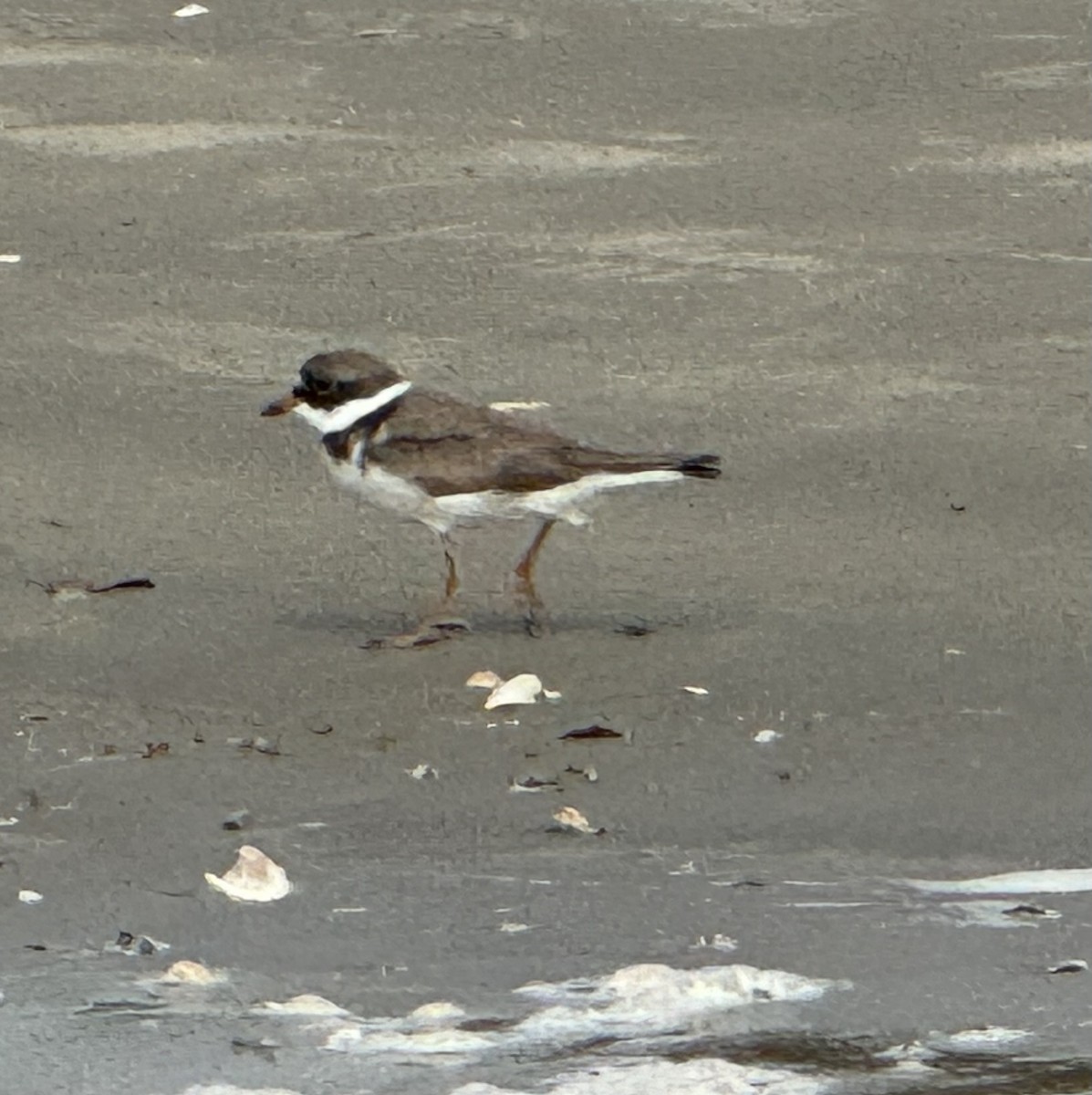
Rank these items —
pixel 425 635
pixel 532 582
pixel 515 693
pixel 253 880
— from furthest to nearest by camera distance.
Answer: pixel 532 582, pixel 425 635, pixel 515 693, pixel 253 880

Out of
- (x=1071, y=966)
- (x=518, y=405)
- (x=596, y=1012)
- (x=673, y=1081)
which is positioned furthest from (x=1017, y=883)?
(x=518, y=405)

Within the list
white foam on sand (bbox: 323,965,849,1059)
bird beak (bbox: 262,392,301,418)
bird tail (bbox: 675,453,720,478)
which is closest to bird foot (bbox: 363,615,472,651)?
bird tail (bbox: 675,453,720,478)

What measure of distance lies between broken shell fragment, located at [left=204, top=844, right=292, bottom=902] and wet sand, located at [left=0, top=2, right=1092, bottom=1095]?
41 millimetres

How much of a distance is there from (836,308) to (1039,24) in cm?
314

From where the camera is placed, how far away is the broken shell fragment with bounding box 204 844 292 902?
468cm

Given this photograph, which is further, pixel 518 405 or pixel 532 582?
pixel 518 405

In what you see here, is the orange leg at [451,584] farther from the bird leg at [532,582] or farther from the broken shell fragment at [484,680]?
the broken shell fragment at [484,680]

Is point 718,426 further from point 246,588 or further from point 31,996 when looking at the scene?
point 31,996

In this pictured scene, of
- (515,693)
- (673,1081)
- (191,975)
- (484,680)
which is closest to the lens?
(673,1081)

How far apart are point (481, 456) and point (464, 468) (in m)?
0.05

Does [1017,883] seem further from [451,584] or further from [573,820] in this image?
[451,584]

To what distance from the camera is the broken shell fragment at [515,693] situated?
574 centimetres

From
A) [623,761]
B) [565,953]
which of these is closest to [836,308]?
[623,761]

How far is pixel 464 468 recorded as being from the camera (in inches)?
248
